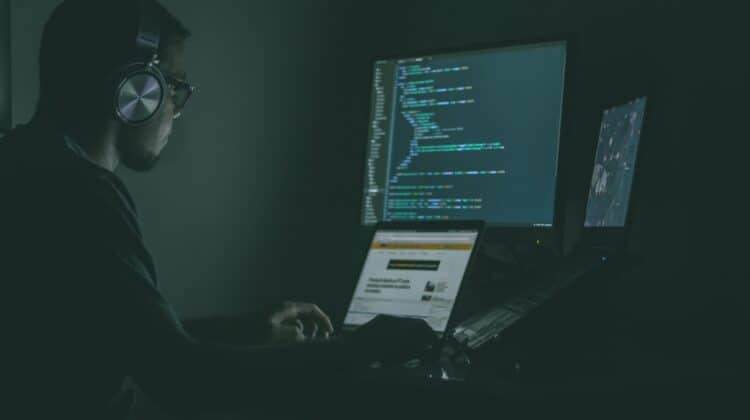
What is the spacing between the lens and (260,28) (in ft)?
6.63

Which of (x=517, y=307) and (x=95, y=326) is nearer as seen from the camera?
(x=95, y=326)

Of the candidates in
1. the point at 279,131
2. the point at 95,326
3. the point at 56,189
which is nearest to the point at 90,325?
the point at 95,326

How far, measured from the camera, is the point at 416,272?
1.43 m

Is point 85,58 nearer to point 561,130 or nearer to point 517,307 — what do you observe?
point 517,307

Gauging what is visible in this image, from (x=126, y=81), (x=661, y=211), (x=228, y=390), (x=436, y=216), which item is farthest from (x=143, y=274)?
(x=661, y=211)

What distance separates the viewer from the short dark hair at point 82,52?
115cm

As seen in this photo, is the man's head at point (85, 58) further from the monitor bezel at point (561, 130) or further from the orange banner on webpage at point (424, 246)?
the monitor bezel at point (561, 130)

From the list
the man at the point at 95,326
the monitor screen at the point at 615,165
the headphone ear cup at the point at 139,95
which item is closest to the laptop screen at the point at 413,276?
the monitor screen at the point at 615,165

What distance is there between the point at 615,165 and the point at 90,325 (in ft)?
2.88

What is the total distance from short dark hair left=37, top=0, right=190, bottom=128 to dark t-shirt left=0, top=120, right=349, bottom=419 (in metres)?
0.17

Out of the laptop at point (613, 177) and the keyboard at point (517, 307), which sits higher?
the laptop at point (613, 177)

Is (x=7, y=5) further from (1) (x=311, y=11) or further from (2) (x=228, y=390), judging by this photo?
(2) (x=228, y=390)

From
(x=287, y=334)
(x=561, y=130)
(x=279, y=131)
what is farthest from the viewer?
(x=279, y=131)

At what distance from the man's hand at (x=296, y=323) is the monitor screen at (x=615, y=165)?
20.3 inches
